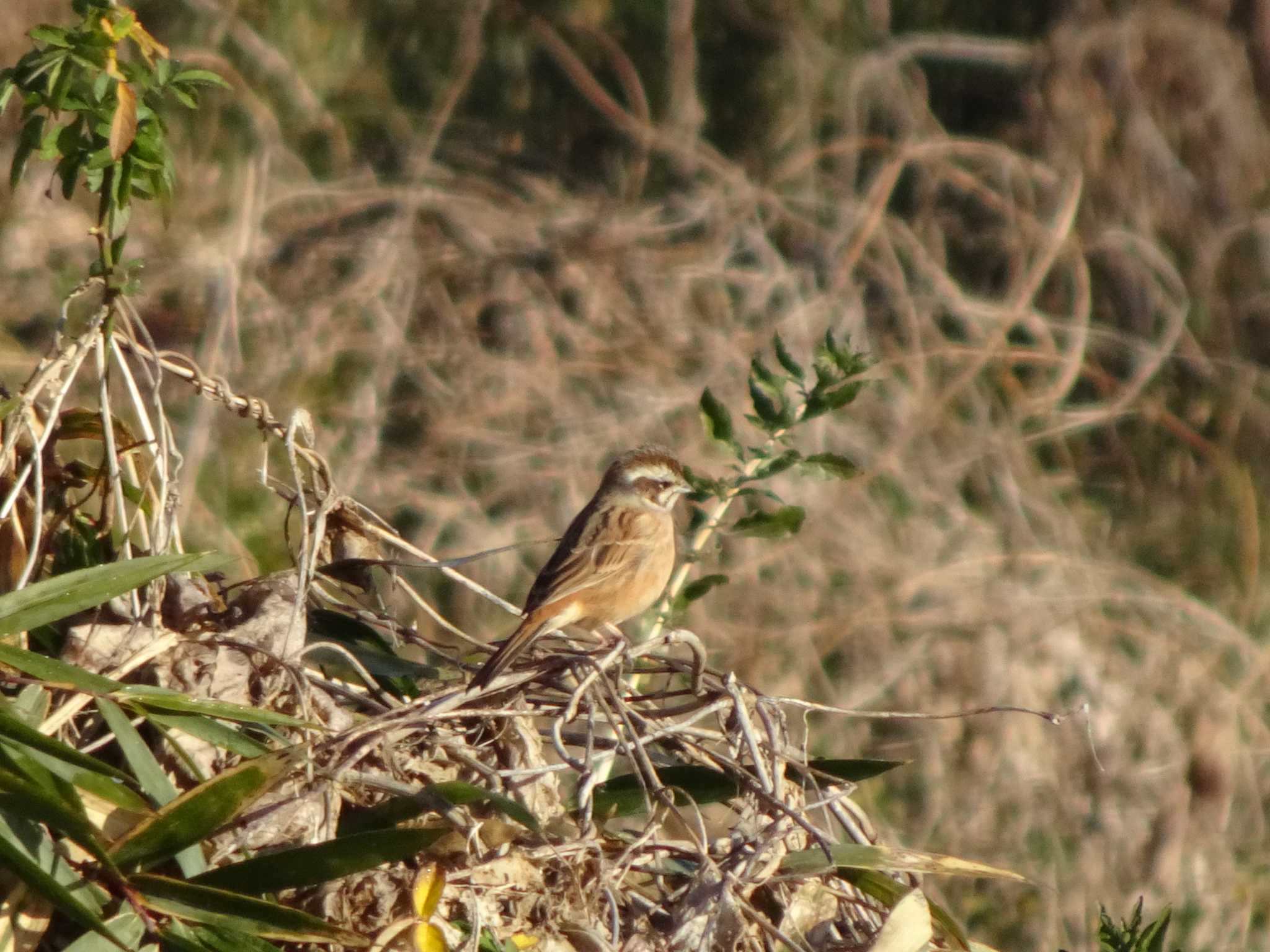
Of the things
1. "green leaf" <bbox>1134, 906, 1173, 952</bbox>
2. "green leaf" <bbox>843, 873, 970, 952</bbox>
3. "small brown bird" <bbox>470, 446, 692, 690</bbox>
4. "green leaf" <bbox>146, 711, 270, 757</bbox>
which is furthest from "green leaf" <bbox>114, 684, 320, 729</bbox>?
"small brown bird" <bbox>470, 446, 692, 690</bbox>

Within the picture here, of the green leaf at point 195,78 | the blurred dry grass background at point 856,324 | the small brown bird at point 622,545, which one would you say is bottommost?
the blurred dry grass background at point 856,324

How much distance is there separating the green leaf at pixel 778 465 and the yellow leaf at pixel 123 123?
57.4 inches

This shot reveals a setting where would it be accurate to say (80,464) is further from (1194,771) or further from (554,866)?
(1194,771)

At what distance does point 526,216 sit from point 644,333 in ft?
3.40

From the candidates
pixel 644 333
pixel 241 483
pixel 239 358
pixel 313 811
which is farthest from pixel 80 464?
pixel 644 333

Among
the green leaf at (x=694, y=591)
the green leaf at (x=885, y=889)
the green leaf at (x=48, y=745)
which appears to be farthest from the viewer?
the green leaf at (x=694, y=591)

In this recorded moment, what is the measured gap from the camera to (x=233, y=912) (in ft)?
7.10

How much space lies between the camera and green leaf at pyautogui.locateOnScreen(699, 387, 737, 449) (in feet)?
11.8

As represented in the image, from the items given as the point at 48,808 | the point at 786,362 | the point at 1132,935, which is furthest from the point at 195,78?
the point at 1132,935

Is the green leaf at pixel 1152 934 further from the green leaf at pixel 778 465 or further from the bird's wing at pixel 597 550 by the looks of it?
the bird's wing at pixel 597 550

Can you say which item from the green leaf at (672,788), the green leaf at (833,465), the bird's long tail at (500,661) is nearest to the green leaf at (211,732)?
the bird's long tail at (500,661)

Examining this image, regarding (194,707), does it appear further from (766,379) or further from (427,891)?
(766,379)

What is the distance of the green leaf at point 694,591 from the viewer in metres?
3.45

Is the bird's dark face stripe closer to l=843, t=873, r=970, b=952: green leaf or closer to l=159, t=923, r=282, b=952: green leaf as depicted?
l=843, t=873, r=970, b=952: green leaf
